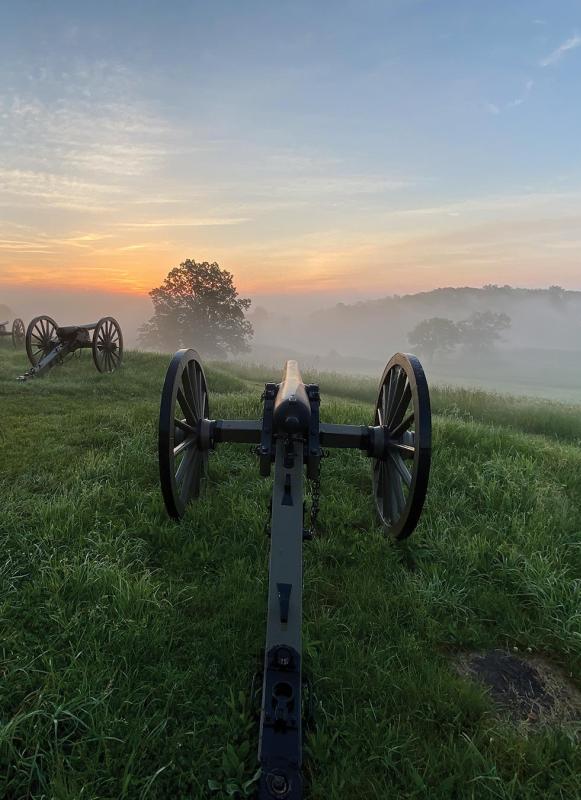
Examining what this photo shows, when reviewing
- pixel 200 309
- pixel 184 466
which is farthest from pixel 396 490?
pixel 200 309

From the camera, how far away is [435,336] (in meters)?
73.1

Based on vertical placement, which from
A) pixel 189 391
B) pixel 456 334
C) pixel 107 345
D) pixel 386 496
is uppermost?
pixel 456 334

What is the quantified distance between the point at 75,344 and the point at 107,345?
831 mm

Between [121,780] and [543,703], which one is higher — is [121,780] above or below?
above

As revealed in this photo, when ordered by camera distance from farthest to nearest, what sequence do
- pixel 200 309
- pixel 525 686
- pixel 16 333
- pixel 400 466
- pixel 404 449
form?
pixel 200 309, pixel 16 333, pixel 400 466, pixel 404 449, pixel 525 686

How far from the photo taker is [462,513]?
15.1 ft

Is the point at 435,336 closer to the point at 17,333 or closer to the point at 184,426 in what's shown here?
the point at 17,333

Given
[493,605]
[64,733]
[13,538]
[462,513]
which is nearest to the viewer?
[64,733]

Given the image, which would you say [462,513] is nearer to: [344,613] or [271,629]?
[344,613]

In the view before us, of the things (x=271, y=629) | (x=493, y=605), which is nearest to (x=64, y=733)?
(x=271, y=629)

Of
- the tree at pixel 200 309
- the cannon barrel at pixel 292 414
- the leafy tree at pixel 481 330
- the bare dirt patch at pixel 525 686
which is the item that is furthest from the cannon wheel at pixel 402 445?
the leafy tree at pixel 481 330

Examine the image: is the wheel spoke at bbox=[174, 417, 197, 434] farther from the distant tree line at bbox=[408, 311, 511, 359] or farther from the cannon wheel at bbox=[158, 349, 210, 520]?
the distant tree line at bbox=[408, 311, 511, 359]

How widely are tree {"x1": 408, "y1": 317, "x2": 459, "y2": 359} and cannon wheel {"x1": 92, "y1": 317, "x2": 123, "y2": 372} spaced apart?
218 ft

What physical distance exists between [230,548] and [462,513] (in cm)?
246
